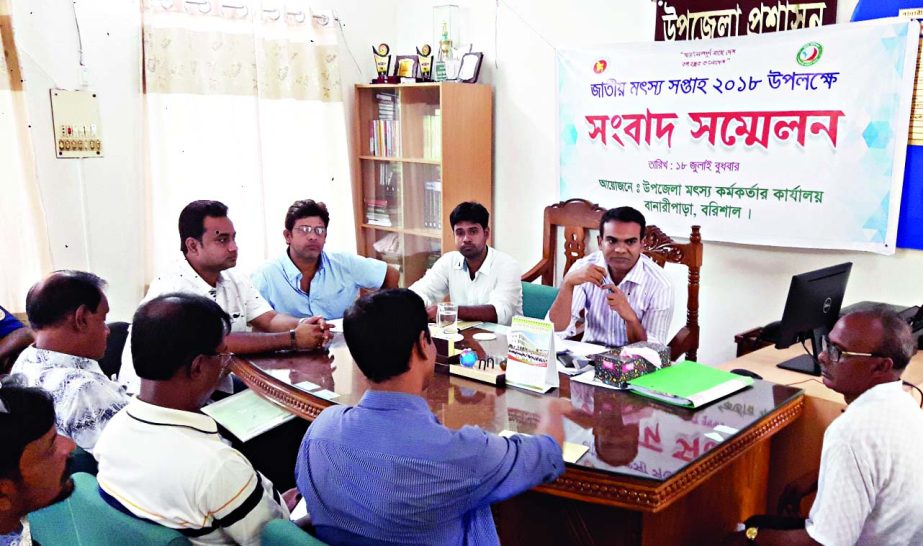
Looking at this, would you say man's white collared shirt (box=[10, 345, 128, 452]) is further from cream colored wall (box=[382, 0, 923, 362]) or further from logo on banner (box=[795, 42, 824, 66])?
logo on banner (box=[795, 42, 824, 66])

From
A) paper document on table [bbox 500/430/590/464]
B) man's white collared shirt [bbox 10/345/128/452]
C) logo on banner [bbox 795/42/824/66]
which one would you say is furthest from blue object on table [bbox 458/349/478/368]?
logo on banner [bbox 795/42/824/66]

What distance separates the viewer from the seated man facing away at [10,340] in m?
2.96

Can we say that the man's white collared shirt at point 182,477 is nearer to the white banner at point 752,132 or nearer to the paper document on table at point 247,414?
the paper document on table at point 247,414

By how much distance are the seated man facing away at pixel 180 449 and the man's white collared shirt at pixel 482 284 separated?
5.69 ft

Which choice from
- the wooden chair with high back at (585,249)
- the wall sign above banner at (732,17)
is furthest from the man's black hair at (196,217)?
the wall sign above banner at (732,17)

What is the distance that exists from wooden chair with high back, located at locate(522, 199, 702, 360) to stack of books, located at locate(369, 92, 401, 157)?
1.05 metres

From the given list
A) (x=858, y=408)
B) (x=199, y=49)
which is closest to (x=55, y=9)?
(x=199, y=49)

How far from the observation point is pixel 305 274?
3.25 meters

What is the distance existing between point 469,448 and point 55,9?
10.9ft

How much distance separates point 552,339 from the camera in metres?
2.17

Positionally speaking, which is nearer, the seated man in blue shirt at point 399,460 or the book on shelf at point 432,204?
the seated man in blue shirt at point 399,460

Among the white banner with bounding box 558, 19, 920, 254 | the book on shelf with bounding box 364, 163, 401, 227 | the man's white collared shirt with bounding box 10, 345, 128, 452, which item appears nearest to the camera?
the man's white collared shirt with bounding box 10, 345, 128, 452

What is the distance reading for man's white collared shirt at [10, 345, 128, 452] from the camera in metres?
1.96

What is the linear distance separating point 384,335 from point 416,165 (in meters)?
3.13
